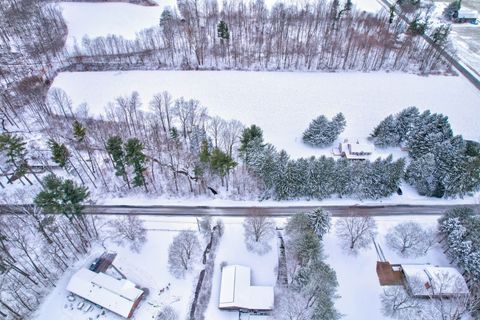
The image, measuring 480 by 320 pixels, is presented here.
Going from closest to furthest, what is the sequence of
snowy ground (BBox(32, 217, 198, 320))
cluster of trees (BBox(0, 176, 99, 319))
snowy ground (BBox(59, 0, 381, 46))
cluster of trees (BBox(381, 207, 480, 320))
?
1. cluster of trees (BBox(381, 207, 480, 320))
2. snowy ground (BBox(32, 217, 198, 320))
3. cluster of trees (BBox(0, 176, 99, 319))
4. snowy ground (BBox(59, 0, 381, 46))

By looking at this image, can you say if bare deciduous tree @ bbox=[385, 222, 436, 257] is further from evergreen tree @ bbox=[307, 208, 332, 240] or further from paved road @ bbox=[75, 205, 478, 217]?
evergreen tree @ bbox=[307, 208, 332, 240]

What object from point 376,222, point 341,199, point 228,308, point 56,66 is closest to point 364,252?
point 376,222

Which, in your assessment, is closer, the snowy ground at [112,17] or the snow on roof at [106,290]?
the snow on roof at [106,290]

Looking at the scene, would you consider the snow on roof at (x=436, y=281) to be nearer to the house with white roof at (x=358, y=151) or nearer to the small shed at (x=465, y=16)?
the house with white roof at (x=358, y=151)

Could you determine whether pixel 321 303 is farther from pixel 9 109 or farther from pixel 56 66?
pixel 56 66

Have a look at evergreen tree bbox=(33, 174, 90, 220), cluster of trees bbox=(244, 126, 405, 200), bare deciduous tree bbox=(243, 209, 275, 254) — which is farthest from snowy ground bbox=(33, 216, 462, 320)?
evergreen tree bbox=(33, 174, 90, 220)

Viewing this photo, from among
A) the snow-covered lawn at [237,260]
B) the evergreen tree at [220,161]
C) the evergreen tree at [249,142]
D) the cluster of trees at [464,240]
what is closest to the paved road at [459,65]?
the cluster of trees at [464,240]

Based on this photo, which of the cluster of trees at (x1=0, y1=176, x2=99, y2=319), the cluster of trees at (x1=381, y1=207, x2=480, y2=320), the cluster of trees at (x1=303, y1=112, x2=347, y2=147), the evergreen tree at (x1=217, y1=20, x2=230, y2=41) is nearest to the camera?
the cluster of trees at (x1=381, y1=207, x2=480, y2=320)
